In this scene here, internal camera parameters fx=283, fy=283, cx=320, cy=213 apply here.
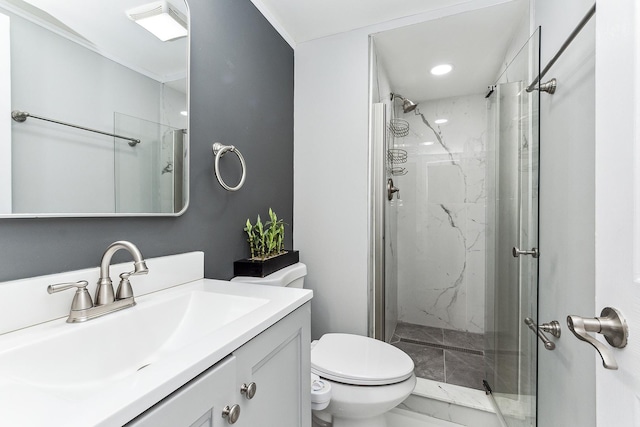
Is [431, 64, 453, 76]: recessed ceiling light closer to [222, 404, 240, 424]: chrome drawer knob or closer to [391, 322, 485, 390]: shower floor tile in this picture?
[391, 322, 485, 390]: shower floor tile

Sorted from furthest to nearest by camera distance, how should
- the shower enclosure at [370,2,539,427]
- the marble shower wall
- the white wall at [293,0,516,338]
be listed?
1. the marble shower wall
2. the white wall at [293,0,516,338]
3. the shower enclosure at [370,2,539,427]

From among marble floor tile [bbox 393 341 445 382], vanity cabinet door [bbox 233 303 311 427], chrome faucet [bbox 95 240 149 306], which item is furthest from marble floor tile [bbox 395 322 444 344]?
chrome faucet [bbox 95 240 149 306]

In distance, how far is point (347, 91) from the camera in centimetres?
170

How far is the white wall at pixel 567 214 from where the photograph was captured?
845mm

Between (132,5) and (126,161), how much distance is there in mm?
517

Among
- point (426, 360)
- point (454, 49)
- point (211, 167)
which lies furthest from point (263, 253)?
point (454, 49)

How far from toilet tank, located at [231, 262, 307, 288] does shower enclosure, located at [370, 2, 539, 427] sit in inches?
18.3

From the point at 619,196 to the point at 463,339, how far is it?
232 cm

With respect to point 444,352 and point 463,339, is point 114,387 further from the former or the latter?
point 463,339

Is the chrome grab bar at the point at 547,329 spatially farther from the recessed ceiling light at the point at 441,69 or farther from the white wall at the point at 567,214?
the recessed ceiling light at the point at 441,69

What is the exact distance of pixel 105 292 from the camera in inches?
28.7

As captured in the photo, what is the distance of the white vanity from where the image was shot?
1.34ft

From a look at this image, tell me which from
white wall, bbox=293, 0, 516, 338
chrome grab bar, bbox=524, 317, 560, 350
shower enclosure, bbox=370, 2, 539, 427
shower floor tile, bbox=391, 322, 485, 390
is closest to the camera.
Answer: chrome grab bar, bbox=524, 317, 560, 350

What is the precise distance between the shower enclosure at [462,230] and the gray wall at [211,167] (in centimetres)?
57
